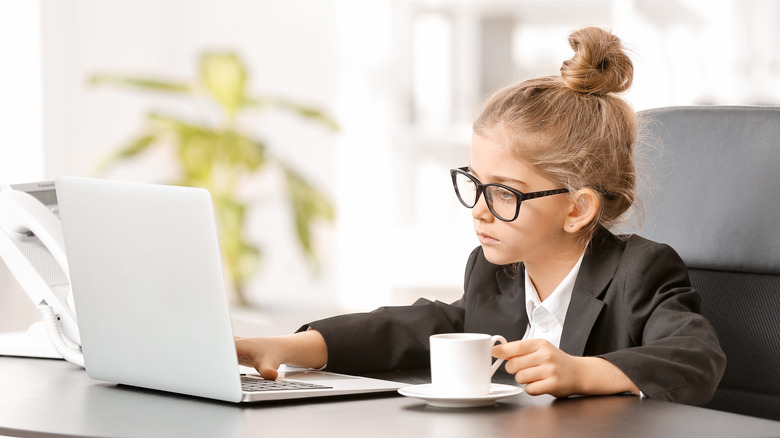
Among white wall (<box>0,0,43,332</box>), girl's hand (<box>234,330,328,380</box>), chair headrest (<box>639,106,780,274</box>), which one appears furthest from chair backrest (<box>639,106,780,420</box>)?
white wall (<box>0,0,43,332</box>)

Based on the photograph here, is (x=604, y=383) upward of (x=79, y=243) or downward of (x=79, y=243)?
downward

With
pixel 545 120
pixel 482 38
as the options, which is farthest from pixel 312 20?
pixel 545 120

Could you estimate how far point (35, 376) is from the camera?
4.03 ft

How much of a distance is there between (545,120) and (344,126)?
3.54m

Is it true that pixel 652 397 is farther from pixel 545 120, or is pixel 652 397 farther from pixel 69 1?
pixel 69 1

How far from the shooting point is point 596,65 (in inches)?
55.6

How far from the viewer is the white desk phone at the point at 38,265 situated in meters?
1.38

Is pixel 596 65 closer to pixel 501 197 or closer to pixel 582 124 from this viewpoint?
pixel 582 124

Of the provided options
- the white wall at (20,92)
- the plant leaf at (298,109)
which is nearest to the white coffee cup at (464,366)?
the white wall at (20,92)

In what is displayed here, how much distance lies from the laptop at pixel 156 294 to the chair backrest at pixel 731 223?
63cm

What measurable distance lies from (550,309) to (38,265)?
0.74 metres

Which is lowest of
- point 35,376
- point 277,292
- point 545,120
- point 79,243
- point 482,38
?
point 277,292

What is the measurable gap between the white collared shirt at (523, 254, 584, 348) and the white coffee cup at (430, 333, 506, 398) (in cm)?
45

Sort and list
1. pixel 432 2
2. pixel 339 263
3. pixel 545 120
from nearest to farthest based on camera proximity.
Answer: pixel 545 120 → pixel 432 2 → pixel 339 263
